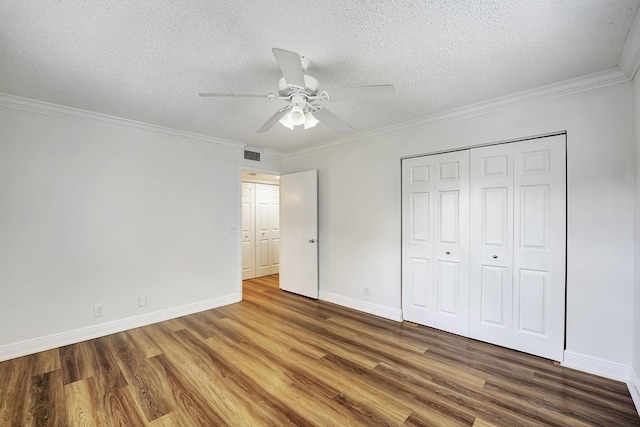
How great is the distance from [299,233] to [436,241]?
2144 millimetres

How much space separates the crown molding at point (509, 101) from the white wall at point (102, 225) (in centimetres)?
228

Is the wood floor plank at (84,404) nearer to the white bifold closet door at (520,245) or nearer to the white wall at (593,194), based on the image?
the white bifold closet door at (520,245)

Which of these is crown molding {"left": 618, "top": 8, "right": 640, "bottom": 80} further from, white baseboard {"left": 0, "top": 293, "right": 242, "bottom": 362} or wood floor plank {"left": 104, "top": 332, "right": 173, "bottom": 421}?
white baseboard {"left": 0, "top": 293, "right": 242, "bottom": 362}

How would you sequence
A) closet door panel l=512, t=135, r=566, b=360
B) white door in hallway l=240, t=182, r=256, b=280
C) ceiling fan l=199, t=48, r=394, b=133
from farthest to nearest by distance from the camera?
white door in hallway l=240, t=182, r=256, b=280
closet door panel l=512, t=135, r=566, b=360
ceiling fan l=199, t=48, r=394, b=133

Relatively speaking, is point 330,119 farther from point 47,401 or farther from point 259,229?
point 259,229

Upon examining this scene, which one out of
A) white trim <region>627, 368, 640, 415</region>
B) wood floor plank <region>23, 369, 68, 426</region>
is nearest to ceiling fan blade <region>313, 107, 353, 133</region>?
wood floor plank <region>23, 369, 68, 426</region>

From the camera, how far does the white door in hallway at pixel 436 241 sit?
9.75 feet

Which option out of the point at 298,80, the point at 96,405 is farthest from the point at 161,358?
the point at 298,80

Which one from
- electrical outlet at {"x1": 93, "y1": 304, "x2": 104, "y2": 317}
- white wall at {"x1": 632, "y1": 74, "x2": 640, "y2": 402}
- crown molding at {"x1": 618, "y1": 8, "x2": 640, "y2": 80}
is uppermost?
crown molding at {"x1": 618, "y1": 8, "x2": 640, "y2": 80}

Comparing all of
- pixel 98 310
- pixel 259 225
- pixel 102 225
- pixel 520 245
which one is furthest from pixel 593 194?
pixel 259 225

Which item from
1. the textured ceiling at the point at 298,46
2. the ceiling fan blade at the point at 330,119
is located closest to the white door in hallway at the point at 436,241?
the textured ceiling at the point at 298,46

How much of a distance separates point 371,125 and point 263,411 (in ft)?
9.91

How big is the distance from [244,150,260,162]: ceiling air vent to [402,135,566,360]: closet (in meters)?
2.35

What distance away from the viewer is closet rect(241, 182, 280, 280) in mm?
5707
